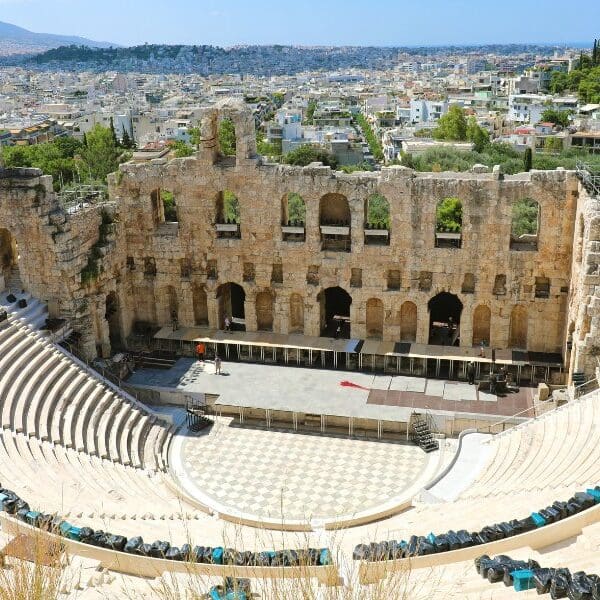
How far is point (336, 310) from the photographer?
36656mm

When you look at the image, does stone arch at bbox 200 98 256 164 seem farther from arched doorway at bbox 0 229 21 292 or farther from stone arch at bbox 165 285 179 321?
arched doorway at bbox 0 229 21 292

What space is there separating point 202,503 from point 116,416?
532cm

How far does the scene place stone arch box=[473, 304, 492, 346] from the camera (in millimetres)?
31809

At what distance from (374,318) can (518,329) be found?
20.2ft

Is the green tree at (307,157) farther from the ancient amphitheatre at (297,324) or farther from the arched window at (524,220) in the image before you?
the ancient amphitheatre at (297,324)

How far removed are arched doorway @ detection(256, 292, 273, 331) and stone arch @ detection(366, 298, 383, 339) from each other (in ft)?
14.8

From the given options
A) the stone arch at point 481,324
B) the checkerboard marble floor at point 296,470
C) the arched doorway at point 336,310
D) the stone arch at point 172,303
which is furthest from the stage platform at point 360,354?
the checkerboard marble floor at point 296,470

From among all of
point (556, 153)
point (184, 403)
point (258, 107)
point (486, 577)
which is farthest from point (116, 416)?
point (258, 107)

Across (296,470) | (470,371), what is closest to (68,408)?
(296,470)

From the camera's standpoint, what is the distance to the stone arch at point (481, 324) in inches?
1252

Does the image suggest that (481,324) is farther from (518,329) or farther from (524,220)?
(524,220)

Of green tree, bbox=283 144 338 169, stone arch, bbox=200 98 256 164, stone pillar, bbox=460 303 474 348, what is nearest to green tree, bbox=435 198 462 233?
stone pillar, bbox=460 303 474 348

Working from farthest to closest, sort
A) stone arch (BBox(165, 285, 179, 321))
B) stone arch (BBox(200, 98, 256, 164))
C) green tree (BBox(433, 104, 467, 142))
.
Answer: green tree (BBox(433, 104, 467, 142)) → stone arch (BBox(165, 285, 179, 321)) → stone arch (BBox(200, 98, 256, 164))

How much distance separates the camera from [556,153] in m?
81.6
